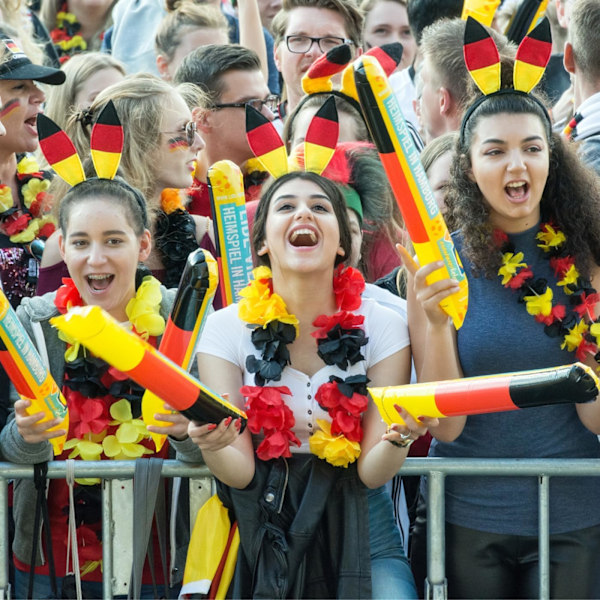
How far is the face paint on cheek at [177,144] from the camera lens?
395 cm

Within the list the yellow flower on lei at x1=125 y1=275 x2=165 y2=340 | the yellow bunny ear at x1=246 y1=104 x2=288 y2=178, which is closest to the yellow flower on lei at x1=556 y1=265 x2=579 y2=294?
the yellow bunny ear at x1=246 y1=104 x2=288 y2=178

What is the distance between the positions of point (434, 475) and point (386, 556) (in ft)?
0.97

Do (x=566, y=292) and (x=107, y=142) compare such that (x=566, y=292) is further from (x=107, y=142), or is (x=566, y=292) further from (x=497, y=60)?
(x=107, y=142)

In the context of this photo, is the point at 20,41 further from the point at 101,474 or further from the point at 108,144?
the point at 101,474

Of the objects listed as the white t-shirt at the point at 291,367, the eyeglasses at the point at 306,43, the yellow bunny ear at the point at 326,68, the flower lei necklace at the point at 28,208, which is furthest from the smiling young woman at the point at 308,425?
the eyeglasses at the point at 306,43

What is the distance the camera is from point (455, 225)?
3184 mm

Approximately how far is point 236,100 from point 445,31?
3.00 feet

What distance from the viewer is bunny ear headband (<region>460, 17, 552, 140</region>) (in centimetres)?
294

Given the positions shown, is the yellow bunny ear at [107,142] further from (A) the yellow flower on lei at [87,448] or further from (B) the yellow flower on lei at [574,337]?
(B) the yellow flower on lei at [574,337]

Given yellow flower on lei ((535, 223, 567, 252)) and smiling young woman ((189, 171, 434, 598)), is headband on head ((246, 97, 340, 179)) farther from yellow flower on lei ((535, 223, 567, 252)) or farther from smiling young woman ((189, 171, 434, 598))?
yellow flower on lei ((535, 223, 567, 252))

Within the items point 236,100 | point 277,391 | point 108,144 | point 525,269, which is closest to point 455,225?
point 525,269

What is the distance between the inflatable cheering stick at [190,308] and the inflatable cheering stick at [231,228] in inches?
31.0

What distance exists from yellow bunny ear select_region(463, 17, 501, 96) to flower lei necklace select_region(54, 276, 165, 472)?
1.17m

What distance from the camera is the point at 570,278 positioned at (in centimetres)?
301
